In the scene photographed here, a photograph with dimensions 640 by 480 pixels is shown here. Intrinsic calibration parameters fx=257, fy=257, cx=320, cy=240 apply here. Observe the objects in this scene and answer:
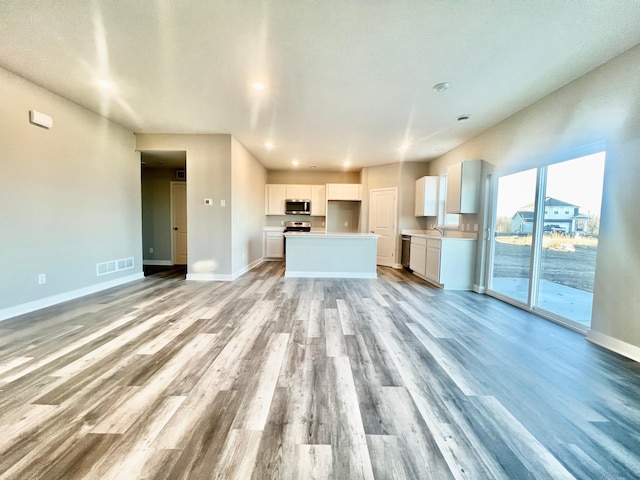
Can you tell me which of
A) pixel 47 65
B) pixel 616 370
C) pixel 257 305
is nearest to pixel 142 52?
pixel 47 65

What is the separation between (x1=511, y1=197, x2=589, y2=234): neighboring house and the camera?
9.53 feet

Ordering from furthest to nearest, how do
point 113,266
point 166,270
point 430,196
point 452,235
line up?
point 430,196
point 166,270
point 452,235
point 113,266

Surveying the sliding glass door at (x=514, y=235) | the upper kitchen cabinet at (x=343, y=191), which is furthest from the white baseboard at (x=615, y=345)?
the upper kitchen cabinet at (x=343, y=191)

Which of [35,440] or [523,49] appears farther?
[523,49]

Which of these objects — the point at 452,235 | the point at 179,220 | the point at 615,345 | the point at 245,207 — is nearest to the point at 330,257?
the point at 245,207

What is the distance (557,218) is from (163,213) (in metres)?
7.78

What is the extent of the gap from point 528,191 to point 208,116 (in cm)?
477

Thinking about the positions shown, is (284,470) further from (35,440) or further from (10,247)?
(10,247)

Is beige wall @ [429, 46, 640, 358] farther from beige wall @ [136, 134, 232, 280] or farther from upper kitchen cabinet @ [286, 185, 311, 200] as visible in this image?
upper kitchen cabinet @ [286, 185, 311, 200]

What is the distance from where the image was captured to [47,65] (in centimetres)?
271

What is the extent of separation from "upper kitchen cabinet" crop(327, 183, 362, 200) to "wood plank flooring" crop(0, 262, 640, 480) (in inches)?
196

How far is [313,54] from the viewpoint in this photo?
2430mm

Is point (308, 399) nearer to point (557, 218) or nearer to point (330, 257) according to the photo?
point (557, 218)

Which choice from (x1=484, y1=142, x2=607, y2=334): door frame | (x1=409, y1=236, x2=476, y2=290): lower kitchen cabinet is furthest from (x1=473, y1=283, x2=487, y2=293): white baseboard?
(x1=484, y1=142, x2=607, y2=334): door frame
